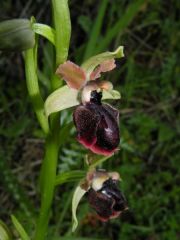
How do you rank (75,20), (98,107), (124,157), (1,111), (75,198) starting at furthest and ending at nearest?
(75,20) < (1,111) < (124,157) < (75,198) < (98,107)

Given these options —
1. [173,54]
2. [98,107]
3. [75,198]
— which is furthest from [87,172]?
[173,54]

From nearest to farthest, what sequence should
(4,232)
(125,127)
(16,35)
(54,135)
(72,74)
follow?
(16,35) < (72,74) < (54,135) < (4,232) < (125,127)

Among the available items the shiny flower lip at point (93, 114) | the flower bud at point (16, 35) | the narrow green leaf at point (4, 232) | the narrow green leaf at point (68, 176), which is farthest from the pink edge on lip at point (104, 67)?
the narrow green leaf at point (4, 232)

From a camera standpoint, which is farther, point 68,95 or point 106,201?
point 106,201

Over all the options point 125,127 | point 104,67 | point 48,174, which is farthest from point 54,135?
point 125,127

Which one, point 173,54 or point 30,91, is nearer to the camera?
point 30,91

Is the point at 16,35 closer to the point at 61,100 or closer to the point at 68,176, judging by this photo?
the point at 61,100

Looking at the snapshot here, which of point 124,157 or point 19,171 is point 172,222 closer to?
point 124,157

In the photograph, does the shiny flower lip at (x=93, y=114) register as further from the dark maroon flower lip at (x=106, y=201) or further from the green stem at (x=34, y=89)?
the dark maroon flower lip at (x=106, y=201)
